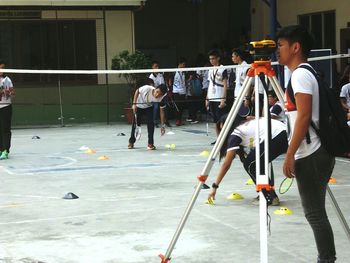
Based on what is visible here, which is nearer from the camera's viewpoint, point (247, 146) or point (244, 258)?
point (244, 258)

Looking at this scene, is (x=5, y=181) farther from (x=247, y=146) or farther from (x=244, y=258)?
(x=244, y=258)

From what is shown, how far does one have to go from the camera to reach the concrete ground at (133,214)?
571cm

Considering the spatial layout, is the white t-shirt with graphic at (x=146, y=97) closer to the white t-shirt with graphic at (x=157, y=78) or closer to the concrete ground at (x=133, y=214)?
the concrete ground at (x=133, y=214)

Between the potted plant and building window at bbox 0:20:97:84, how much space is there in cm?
117

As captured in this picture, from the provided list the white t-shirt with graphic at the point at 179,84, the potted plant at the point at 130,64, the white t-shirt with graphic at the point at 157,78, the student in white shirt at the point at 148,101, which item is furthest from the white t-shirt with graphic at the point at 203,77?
the student in white shirt at the point at 148,101

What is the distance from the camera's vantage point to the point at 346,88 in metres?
11.6

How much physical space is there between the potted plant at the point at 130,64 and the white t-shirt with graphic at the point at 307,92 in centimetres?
1547

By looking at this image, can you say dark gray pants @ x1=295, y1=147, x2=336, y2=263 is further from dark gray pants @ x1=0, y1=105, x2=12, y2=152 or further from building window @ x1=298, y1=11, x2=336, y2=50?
building window @ x1=298, y1=11, x2=336, y2=50

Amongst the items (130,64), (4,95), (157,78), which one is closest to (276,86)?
(4,95)

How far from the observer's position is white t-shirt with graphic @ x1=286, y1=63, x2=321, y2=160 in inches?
171

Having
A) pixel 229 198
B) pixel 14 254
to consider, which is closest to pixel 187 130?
pixel 229 198

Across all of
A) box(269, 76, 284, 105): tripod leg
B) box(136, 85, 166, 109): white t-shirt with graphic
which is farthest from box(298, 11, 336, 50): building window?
box(269, 76, 284, 105): tripod leg

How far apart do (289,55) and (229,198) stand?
375cm

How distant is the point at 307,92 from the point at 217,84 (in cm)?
904
